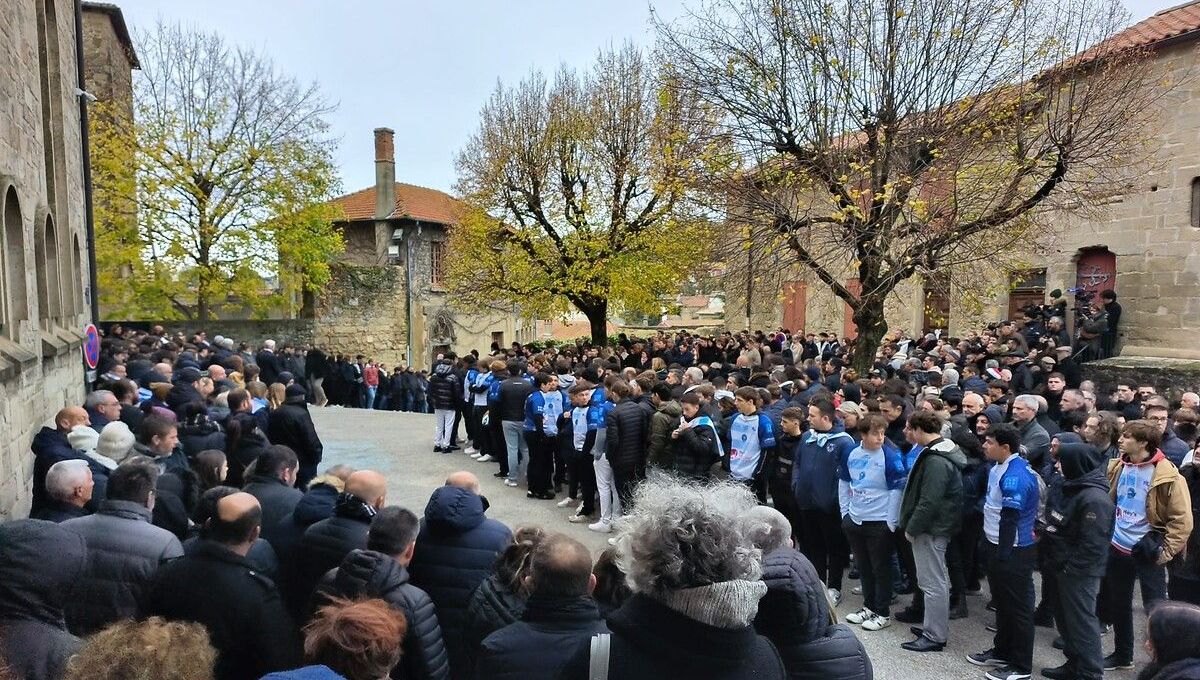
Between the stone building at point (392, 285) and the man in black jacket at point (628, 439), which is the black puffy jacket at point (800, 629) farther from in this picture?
the stone building at point (392, 285)

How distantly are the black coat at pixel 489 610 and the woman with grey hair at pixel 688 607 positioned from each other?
3.16 ft

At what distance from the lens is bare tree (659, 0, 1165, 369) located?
37.0 ft

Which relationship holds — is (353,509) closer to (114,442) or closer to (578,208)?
(114,442)

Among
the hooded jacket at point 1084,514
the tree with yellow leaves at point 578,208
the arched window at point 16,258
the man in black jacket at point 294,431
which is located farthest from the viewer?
the tree with yellow leaves at point 578,208

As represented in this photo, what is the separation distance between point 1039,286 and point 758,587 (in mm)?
20689

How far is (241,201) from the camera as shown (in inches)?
896

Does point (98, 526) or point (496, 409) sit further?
point (496, 409)

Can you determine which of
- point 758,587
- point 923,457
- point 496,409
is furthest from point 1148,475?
point 496,409

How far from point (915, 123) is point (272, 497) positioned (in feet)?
37.0

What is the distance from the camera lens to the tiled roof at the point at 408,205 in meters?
29.7

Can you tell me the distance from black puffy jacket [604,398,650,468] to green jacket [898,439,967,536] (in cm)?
308

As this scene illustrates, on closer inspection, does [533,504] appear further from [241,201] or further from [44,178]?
[241,201]

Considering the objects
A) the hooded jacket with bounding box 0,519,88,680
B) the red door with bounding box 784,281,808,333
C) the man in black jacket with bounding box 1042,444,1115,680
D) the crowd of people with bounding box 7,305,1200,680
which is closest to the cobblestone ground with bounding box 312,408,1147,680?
the crowd of people with bounding box 7,305,1200,680

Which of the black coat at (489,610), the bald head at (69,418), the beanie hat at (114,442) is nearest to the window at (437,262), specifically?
the bald head at (69,418)
